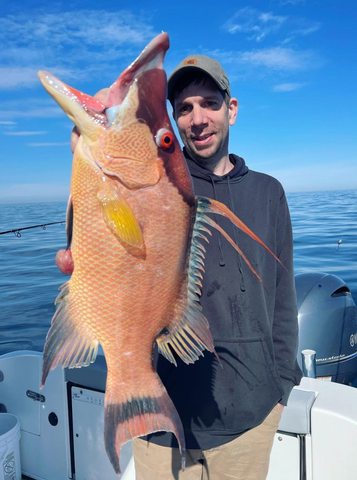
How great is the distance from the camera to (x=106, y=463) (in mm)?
2955

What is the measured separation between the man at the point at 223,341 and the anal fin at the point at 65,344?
59cm

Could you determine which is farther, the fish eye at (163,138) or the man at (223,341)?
the man at (223,341)

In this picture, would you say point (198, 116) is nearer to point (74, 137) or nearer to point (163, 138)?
point (163, 138)

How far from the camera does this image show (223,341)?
5.94 ft

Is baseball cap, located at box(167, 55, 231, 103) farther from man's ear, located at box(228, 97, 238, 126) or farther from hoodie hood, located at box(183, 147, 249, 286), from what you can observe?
hoodie hood, located at box(183, 147, 249, 286)

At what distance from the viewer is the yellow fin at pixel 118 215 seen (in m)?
1.09

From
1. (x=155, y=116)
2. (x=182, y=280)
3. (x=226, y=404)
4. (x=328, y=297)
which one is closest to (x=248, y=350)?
(x=226, y=404)

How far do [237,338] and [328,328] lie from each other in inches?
96.3

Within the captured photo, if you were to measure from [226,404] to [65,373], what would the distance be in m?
1.67

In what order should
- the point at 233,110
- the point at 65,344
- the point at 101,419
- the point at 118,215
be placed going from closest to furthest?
the point at 118,215 → the point at 65,344 → the point at 233,110 → the point at 101,419

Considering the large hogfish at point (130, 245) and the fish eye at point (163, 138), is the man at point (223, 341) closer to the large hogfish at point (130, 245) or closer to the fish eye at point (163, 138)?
the large hogfish at point (130, 245)

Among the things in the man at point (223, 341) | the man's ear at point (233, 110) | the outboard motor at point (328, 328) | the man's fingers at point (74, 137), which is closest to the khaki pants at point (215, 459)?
the man at point (223, 341)

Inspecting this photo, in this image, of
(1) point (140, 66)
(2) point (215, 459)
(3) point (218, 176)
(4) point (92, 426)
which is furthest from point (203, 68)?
(4) point (92, 426)

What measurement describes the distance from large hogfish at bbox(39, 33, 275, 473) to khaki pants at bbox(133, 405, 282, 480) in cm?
64
